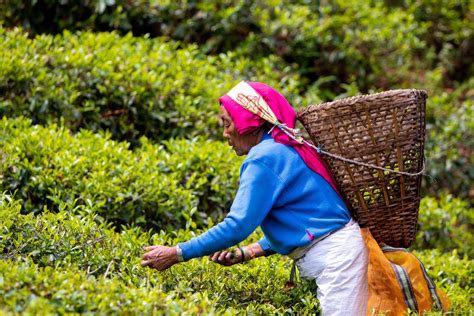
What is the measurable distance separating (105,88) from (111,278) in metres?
3.00

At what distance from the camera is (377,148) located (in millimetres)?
3881

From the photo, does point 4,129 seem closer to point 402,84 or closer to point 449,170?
point 449,170

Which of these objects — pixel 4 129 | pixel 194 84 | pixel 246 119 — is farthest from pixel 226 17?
pixel 246 119

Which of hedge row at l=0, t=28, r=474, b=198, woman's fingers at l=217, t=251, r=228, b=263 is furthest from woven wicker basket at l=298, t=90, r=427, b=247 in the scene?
hedge row at l=0, t=28, r=474, b=198

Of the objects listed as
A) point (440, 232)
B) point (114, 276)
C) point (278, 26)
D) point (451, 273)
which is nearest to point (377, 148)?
point (114, 276)

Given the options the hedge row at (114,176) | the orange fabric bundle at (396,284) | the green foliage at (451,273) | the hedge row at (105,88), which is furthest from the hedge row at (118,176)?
the green foliage at (451,273)

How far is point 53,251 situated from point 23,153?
1.56 metres

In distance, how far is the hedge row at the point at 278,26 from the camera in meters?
7.98

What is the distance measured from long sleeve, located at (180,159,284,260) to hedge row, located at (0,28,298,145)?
278 cm

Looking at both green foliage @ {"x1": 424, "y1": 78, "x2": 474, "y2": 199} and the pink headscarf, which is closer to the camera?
the pink headscarf

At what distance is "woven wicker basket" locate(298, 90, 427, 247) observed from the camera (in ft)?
12.6

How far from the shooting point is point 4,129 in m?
5.56

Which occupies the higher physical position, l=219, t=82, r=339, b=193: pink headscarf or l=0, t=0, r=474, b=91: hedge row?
l=219, t=82, r=339, b=193: pink headscarf

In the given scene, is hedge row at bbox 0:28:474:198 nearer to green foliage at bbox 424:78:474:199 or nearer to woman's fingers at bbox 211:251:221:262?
green foliage at bbox 424:78:474:199
